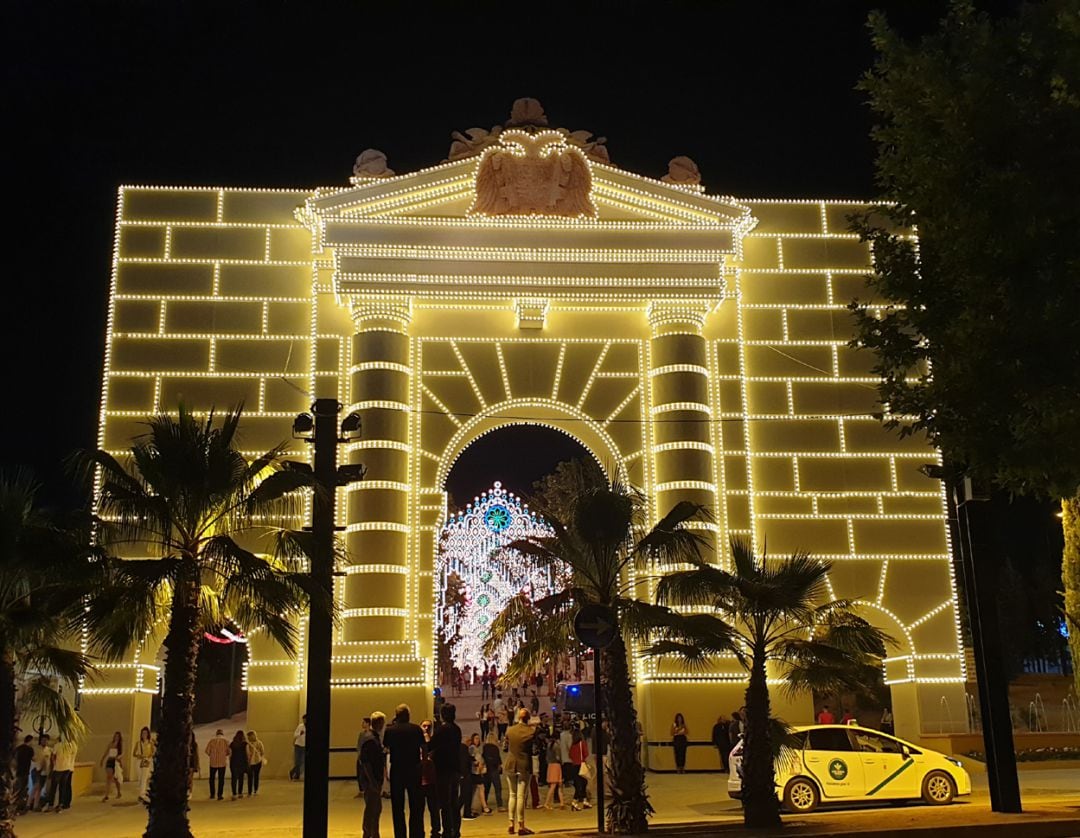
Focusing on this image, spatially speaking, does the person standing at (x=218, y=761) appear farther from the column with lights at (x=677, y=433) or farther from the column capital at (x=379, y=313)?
the column capital at (x=379, y=313)

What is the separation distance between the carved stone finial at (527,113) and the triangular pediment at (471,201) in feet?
5.23

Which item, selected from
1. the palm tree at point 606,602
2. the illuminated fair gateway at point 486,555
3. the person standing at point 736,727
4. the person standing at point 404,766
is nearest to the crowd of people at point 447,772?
the person standing at point 404,766

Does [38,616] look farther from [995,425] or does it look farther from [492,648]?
[995,425]

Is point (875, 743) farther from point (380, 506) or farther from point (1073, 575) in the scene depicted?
point (380, 506)

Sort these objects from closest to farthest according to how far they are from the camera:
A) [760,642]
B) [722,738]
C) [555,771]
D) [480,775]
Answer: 1. [760,642]
2. [480,775]
3. [555,771]
4. [722,738]

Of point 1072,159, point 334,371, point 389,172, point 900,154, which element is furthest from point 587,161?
point 1072,159

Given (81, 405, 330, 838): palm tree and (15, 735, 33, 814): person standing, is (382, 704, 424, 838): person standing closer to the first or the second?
(81, 405, 330, 838): palm tree

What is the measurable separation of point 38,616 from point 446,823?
5.80m

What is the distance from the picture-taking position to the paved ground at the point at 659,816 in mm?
14805

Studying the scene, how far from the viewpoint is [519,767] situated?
16.5 m

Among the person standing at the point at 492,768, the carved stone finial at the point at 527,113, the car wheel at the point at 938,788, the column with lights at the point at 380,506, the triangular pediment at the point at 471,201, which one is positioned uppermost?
the carved stone finial at the point at 527,113

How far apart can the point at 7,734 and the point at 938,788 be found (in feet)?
46.6

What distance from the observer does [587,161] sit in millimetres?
27719

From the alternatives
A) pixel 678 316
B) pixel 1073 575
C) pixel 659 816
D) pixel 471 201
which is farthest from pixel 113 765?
pixel 1073 575
